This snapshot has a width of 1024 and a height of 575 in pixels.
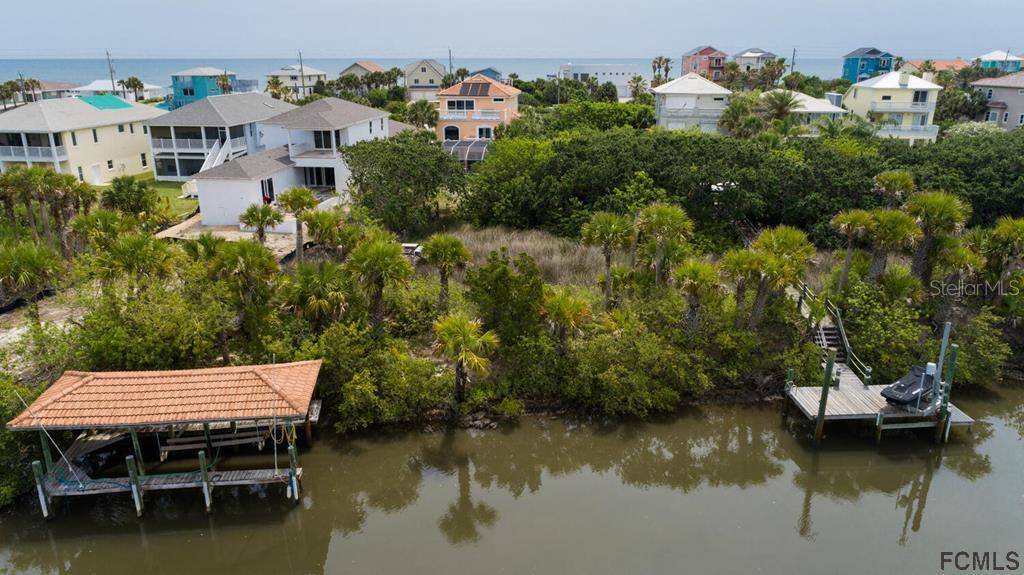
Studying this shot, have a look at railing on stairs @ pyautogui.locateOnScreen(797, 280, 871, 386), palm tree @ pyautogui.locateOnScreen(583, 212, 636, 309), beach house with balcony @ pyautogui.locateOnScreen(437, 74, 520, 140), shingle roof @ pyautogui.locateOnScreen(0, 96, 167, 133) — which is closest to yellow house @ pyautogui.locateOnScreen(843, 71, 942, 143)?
beach house with balcony @ pyautogui.locateOnScreen(437, 74, 520, 140)

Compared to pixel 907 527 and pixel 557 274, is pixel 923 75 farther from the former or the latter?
pixel 907 527

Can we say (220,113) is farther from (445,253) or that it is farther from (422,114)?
(445,253)

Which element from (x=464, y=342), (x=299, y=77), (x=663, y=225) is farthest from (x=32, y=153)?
(x=299, y=77)

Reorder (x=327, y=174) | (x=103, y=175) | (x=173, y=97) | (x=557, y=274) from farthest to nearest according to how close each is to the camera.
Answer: (x=173, y=97) < (x=103, y=175) < (x=327, y=174) < (x=557, y=274)

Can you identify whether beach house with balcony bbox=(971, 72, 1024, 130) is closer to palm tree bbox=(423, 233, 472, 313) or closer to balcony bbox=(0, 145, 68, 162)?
palm tree bbox=(423, 233, 472, 313)

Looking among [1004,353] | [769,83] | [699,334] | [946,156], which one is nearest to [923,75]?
[769,83]

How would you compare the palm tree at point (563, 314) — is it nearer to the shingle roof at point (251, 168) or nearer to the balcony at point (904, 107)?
the shingle roof at point (251, 168)
